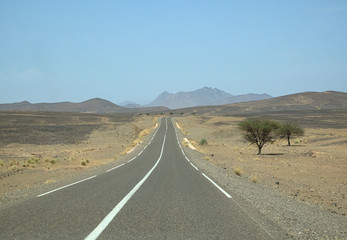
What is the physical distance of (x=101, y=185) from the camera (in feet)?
45.2

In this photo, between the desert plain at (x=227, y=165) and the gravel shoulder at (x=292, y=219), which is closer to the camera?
the gravel shoulder at (x=292, y=219)

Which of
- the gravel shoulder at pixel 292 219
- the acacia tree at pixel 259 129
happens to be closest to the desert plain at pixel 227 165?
the acacia tree at pixel 259 129

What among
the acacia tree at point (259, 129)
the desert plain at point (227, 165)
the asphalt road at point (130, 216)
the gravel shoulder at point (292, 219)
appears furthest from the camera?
the acacia tree at point (259, 129)

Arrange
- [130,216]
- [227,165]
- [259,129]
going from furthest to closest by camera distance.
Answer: [259,129] → [227,165] → [130,216]

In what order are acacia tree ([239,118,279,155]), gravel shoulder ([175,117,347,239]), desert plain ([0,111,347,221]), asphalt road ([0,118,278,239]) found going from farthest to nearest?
acacia tree ([239,118,279,155]), desert plain ([0,111,347,221]), gravel shoulder ([175,117,347,239]), asphalt road ([0,118,278,239])

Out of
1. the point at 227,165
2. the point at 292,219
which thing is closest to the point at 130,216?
the point at 292,219

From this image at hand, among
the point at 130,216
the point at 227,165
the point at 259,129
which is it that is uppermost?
the point at 130,216

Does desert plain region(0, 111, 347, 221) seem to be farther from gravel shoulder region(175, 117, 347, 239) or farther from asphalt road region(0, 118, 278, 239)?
asphalt road region(0, 118, 278, 239)

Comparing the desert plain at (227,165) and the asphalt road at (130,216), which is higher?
the asphalt road at (130,216)

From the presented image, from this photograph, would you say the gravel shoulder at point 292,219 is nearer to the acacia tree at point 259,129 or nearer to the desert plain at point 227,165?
the desert plain at point 227,165

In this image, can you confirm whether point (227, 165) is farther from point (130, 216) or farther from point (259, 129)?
point (130, 216)

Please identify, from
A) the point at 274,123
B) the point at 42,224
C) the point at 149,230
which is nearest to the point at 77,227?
the point at 42,224

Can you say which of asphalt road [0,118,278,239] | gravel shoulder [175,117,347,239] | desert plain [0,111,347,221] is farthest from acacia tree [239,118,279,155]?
gravel shoulder [175,117,347,239]

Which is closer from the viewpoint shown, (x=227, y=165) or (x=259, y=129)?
(x=227, y=165)
